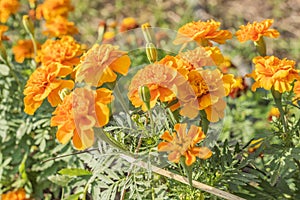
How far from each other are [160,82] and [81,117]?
0.16 meters

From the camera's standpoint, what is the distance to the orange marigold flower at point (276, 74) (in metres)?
1.19

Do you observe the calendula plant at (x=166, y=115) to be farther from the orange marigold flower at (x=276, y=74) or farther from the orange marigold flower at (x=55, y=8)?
the orange marigold flower at (x=55, y=8)

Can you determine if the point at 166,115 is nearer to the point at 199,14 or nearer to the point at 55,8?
the point at 55,8

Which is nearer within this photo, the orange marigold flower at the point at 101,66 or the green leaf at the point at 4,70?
the orange marigold flower at the point at 101,66

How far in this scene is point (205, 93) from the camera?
110 centimetres

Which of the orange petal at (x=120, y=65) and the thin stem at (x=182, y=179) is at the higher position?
the orange petal at (x=120, y=65)

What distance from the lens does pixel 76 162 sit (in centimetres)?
170

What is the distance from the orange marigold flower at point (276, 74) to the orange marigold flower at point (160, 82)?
216mm

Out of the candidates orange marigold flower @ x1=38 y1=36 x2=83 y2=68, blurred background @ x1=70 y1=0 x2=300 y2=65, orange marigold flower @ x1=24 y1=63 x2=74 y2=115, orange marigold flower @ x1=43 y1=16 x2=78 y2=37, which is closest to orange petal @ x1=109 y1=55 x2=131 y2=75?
orange marigold flower @ x1=24 y1=63 x2=74 y2=115

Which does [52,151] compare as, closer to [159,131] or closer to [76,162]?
[76,162]

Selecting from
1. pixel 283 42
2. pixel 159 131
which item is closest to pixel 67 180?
pixel 159 131

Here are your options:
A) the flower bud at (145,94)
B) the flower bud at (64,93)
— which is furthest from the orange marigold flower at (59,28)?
the flower bud at (145,94)

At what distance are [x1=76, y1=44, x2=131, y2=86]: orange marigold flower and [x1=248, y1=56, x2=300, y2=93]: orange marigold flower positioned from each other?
284 millimetres

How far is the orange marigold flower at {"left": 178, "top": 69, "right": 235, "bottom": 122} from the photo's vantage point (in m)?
1.09
